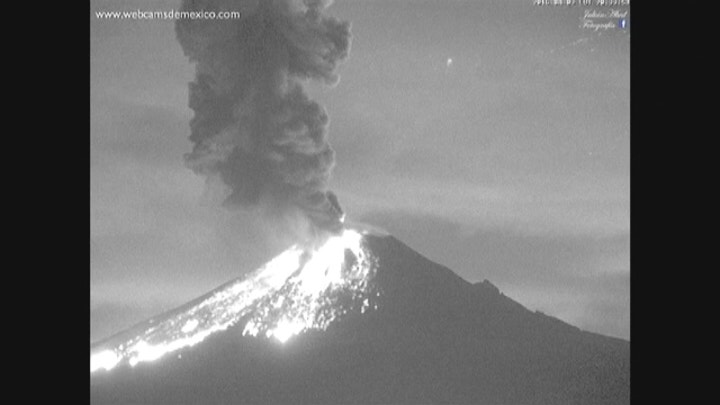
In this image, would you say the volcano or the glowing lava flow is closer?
the volcano

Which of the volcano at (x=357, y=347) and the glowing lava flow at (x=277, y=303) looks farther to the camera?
the glowing lava flow at (x=277, y=303)

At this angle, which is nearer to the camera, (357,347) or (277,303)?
(357,347)

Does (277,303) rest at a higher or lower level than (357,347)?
higher
